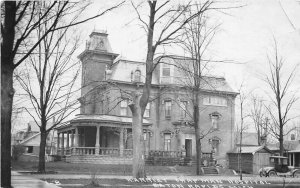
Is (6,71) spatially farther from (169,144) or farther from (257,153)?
(169,144)

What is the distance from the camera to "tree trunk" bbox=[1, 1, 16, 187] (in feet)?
30.1

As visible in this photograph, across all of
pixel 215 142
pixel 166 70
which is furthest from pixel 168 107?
pixel 215 142

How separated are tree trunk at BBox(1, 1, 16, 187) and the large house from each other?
72.4ft

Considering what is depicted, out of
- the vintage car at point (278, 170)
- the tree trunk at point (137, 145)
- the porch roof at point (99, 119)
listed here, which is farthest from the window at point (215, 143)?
the tree trunk at point (137, 145)

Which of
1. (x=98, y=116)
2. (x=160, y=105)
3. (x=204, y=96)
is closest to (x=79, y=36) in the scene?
(x=98, y=116)

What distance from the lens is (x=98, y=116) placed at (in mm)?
32969

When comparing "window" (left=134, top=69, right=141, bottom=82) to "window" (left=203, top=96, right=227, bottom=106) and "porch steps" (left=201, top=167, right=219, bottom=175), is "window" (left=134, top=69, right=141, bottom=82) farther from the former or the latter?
"porch steps" (left=201, top=167, right=219, bottom=175)

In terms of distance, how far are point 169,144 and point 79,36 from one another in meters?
19.5

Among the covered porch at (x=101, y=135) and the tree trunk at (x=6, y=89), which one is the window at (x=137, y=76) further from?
the tree trunk at (x=6, y=89)

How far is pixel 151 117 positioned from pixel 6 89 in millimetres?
29189

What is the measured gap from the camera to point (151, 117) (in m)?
38.2

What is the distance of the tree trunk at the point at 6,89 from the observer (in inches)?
361

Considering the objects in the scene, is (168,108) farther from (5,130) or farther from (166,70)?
(5,130)

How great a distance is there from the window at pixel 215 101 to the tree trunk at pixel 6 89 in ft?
106
